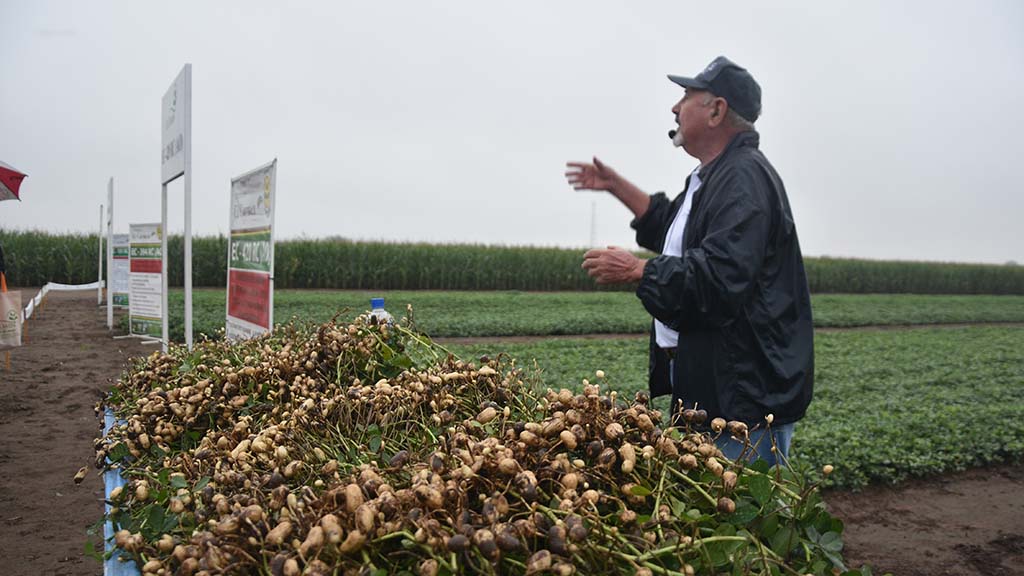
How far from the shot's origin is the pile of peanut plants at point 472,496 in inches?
39.7

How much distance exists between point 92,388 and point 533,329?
7491mm

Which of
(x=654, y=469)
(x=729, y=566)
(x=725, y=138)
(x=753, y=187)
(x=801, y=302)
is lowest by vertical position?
(x=729, y=566)

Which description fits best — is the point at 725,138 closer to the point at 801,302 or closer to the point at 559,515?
the point at 801,302

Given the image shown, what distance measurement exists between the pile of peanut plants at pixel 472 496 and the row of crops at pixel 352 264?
24.8 meters

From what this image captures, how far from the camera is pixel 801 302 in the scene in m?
2.35

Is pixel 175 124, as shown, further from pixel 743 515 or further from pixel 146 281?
pixel 743 515

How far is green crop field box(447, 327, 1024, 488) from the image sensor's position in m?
5.37

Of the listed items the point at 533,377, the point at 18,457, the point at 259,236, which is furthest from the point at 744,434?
the point at 18,457

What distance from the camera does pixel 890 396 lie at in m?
7.76

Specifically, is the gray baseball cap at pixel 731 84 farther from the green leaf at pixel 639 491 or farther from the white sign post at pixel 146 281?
the white sign post at pixel 146 281

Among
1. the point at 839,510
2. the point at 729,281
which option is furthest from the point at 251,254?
the point at 839,510

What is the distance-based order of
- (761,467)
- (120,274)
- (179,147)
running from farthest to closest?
(120,274), (179,147), (761,467)

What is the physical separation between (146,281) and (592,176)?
8.79 m

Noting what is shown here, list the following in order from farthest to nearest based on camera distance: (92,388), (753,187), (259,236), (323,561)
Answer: (92,388) < (259,236) < (753,187) < (323,561)
